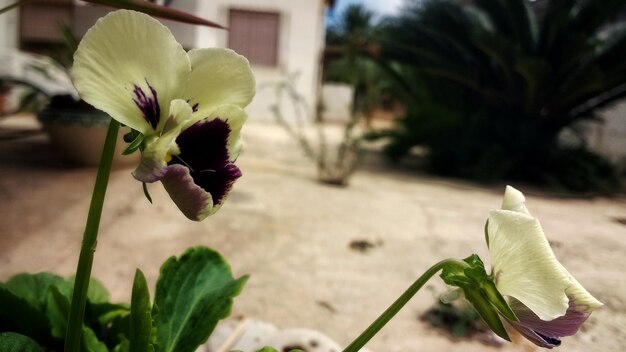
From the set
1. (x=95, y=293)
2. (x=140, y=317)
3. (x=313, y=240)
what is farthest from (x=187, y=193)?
(x=313, y=240)

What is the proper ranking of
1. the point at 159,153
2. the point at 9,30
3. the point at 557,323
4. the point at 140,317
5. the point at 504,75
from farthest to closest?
the point at 9,30
the point at 504,75
the point at 140,317
the point at 557,323
the point at 159,153

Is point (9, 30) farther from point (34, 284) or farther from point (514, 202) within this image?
point (514, 202)

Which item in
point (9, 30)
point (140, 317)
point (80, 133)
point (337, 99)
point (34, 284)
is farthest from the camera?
point (337, 99)

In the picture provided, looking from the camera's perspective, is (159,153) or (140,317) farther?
(140,317)

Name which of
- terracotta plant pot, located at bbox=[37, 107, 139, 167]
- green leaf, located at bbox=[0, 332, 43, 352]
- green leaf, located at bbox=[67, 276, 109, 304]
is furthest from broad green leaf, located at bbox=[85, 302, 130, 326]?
terracotta plant pot, located at bbox=[37, 107, 139, 167]

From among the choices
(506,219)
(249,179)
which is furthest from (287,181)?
(506,219)

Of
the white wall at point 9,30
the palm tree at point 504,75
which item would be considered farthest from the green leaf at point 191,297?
the white wall at point 9,30
